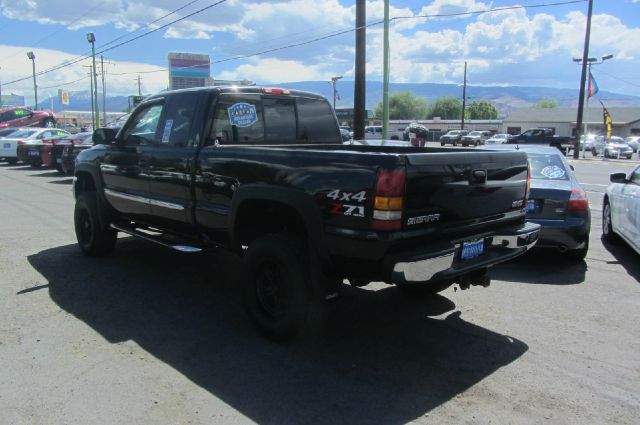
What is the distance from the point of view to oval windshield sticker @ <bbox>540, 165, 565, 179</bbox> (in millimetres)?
6801

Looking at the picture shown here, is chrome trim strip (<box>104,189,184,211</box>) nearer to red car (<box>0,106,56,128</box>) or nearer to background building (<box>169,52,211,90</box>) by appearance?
red car (<box>0,106,56,128</box>)

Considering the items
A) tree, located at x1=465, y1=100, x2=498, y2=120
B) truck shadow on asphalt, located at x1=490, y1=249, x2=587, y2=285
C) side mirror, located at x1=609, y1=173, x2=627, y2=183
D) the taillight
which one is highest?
tree, located at x1=465, y1=100, x2=498, y2=120

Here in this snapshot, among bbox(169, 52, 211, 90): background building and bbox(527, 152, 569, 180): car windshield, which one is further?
bbox(169, 52, 211, 90): background building

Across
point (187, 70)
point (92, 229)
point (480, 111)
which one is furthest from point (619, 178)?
point (480, 111)

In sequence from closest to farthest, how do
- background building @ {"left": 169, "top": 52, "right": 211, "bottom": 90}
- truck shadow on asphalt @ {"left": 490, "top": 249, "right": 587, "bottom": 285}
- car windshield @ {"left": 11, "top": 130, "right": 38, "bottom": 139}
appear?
truck shadow on asphalt @ {"left": 490, "top": 249, "right": 587, "bottom": 285} < car windshield @ {"left": 11, "top": 130, "right": 38, "bottom": 139} < background building @ {"left": 169, "top": 52, "right": 211, "bottom": 90}

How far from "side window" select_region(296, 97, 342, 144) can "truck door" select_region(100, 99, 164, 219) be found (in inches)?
57.3

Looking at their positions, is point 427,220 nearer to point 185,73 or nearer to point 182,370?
point 182,370

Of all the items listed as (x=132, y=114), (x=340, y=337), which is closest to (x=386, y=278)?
(x=340, y=337)

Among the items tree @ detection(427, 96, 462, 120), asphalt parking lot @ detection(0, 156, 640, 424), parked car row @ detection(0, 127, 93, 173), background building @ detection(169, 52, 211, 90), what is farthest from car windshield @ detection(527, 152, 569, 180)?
tree @ detection(427, 96, 462, 120)

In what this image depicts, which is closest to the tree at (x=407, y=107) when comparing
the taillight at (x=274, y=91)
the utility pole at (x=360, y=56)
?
the utility pole at (x=360, y=56)

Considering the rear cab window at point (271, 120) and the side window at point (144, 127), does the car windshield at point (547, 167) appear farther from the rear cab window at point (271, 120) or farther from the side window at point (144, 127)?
the side window at point (144, 127)

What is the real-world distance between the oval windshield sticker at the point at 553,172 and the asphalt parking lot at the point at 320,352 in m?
1.23

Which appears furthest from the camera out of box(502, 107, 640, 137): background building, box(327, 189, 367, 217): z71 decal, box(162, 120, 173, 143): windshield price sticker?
box(502, 107, 640, 137): background building

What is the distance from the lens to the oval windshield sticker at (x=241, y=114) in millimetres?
5070
